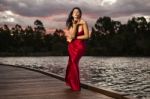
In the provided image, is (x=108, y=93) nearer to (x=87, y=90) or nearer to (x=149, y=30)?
(x=87, y=90)

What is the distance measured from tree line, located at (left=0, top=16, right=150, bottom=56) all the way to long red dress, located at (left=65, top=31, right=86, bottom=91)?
12785cm

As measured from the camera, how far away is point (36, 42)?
177875 millimetres

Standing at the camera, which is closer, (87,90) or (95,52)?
(87,90)

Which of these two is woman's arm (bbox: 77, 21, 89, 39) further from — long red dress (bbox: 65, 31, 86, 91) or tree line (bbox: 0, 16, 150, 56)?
tree line (bbox: 0, 16, 150, 56)

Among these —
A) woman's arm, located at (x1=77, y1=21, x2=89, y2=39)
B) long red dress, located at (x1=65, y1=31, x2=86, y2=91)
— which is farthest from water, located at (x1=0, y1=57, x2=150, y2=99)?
woman's arm, located at (x1=77, y1=21, x2=89, y2=39)

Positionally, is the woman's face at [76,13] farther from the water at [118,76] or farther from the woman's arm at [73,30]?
the water at [118,76]

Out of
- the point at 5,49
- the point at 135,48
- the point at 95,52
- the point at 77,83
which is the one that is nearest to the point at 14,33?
the point at 5,49

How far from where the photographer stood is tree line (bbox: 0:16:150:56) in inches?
5640

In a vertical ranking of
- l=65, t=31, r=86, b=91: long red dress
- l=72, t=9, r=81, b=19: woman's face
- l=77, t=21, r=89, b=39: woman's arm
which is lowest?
l=65, t=31, r=86, b=91: long red dress

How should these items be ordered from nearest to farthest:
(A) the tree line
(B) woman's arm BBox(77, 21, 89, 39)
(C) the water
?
1. (B) woman's arm BBox(77, 21, 89, 39)
2. (C) the water
3. (A) the tree line

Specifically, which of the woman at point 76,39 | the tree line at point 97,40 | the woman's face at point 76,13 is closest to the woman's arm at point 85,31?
the woman at point 76,39

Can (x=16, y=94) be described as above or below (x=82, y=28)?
below

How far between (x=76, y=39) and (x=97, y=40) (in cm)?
15339

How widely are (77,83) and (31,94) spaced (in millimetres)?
1349
